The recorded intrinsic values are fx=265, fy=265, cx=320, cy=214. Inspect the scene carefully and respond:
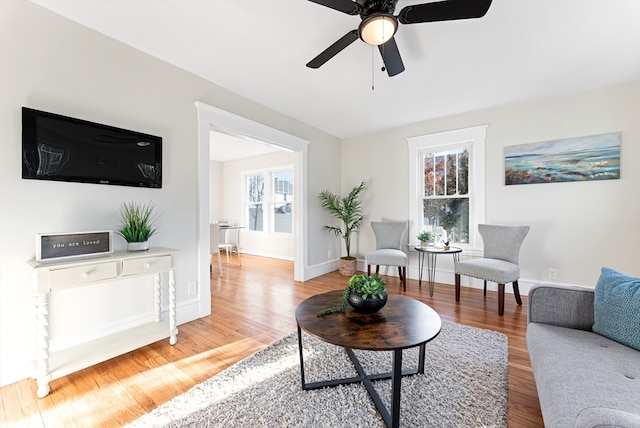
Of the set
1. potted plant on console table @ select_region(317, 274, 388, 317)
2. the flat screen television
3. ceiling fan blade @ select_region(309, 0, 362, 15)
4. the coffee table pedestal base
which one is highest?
ceiling fan blade @ select_region(309, 0, 362, 15)

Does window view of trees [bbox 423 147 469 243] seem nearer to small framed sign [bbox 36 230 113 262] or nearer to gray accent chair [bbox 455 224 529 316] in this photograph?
gray accent chair [bbox 455 224 529 316]

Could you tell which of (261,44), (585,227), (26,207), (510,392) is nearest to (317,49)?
(261,44)

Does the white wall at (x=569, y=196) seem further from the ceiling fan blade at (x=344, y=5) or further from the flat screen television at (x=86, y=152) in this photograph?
the flat screen television at (x=86, y=152)

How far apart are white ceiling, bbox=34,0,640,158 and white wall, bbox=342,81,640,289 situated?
23 centimetres

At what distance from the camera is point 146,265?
2047mm

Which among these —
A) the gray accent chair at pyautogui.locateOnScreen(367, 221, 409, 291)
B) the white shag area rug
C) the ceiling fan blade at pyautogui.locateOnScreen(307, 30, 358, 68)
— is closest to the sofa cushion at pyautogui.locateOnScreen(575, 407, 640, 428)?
the white shag area rug

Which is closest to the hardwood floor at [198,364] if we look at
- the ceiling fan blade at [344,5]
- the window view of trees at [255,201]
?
the ceiling fan blade at [344,5]

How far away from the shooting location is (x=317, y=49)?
90.4 inches

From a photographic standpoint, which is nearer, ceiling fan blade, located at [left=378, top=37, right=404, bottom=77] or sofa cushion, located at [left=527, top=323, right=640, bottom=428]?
sofa cushion, located at [left=527, top=323, right=640, bottom=428]

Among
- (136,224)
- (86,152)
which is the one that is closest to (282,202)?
(136,224)

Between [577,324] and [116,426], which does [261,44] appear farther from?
[577,324]

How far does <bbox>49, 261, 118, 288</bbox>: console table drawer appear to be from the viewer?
1625 millimetres

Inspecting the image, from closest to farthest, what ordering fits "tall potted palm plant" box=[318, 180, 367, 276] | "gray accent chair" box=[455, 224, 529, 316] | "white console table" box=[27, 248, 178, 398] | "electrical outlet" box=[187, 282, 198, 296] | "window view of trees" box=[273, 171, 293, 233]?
"white console table" box=[27, 248, 178, 398] < "electrical outlet" box=[187, 282, 198, 296] < "gray accent chair" box=[455, 224, 529, 316] < "tall potted palm plant" box=[318, 180, 367, 276] < "window view of trees" box=[273, 171, 293, 233]

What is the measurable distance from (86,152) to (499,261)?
419 cm
